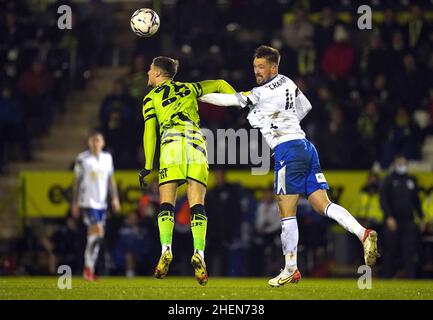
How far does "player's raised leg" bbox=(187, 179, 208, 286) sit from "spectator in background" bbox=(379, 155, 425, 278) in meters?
7.56

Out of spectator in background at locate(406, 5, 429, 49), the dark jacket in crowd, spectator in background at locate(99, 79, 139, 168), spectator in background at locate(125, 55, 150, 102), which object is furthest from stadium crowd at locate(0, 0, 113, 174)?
the dark jacket in crowd

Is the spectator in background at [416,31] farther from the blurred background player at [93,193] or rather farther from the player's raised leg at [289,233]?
the player's raised leg at [289,233]

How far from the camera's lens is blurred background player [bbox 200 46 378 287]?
13.8m

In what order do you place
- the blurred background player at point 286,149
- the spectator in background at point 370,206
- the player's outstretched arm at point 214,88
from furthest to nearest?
1. the spectator in background at point 370,206
2. the player's outstretched arm at point 214,88
3. the blurred background player at point 286,149

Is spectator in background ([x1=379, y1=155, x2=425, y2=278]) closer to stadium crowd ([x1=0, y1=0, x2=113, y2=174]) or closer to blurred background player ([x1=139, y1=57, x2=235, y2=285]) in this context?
blurred background player ([x1=139, y1=57, x2=235, y2=285])

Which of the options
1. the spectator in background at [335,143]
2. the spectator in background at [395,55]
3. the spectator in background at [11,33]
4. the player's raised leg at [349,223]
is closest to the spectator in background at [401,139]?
the spectator in background at [335,143]

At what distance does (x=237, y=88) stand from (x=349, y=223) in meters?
10.2

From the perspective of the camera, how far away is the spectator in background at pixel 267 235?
2184 centimetres

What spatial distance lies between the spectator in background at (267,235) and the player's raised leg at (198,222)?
790cm

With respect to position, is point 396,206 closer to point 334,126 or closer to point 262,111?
point 334,126

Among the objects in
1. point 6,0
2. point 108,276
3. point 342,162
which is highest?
point 6,0

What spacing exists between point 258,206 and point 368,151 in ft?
8.58
